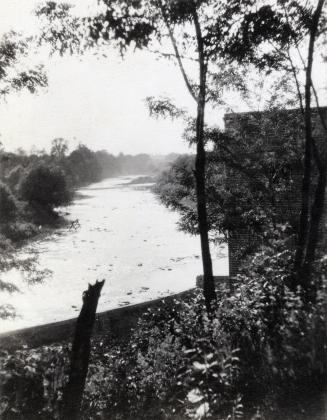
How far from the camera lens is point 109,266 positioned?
2259cm

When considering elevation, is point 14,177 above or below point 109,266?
above

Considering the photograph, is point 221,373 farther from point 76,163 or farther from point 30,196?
point 76,163

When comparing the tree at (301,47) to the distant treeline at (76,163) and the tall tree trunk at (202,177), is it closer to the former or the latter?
the tall tree trunk at (202,177)

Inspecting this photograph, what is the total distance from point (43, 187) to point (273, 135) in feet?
96.8

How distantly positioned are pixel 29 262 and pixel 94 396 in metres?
5.72

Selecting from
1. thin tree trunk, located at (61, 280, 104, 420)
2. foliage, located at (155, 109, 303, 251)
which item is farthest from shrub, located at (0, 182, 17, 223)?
thin tree trunk, located at (61, 280, 104, 420)

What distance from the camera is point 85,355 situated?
5738 millimetres

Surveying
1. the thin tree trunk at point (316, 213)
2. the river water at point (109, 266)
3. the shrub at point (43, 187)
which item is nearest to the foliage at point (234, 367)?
the thin tree trunk at point (316, 213)

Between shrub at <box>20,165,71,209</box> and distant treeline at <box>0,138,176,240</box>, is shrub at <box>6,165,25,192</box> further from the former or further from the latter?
shrub at <box>20,165,71,209</box>

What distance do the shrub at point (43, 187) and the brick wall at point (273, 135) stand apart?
90.3 feet

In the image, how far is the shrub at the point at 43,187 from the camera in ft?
123

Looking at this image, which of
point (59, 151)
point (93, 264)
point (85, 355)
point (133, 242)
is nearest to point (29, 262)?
point (85, 355)

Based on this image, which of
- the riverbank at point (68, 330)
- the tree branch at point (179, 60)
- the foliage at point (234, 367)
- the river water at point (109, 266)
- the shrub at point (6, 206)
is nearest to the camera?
the foliage at point (234, 367)

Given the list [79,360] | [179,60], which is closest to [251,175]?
[179,60]
